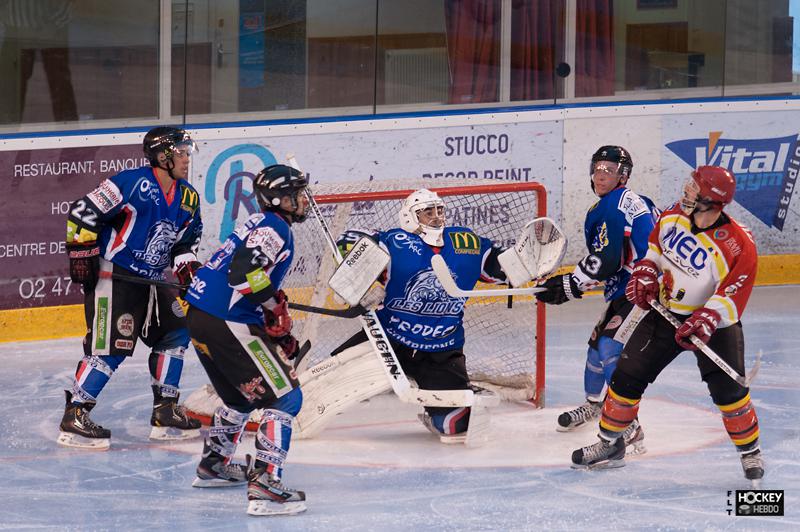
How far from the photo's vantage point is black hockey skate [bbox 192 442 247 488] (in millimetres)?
4570

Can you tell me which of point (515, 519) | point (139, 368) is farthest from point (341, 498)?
point (139, 368)

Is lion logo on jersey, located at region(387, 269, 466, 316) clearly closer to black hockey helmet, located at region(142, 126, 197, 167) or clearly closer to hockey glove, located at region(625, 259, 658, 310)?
hockey glove, located at region(625, 259, 658, 310)

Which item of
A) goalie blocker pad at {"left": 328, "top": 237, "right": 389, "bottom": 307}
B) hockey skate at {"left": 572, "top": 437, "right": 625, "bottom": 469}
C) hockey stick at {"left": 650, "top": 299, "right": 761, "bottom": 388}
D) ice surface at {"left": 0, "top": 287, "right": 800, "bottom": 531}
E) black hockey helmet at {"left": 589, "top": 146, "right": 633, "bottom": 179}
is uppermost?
black hockey helmet at {"left": 589, "top": 146, "right": 633, "bottom": 179}

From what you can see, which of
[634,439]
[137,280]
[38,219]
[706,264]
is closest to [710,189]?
[706,264]

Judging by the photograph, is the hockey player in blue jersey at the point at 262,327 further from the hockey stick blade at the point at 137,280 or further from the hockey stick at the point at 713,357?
the hockey stick at the point at 713,357

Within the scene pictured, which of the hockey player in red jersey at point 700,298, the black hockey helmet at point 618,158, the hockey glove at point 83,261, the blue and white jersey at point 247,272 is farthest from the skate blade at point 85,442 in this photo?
the black hockey helmet at point 618,158

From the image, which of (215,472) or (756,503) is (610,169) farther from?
(215,472)

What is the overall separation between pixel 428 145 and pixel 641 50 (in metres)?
1.75

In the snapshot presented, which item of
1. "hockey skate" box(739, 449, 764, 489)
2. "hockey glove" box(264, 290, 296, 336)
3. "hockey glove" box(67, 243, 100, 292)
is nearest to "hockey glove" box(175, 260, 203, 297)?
"hockey glove" box(67, 243, 100, 292)

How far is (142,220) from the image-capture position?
5.11 m

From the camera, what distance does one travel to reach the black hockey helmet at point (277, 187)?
14.0ft

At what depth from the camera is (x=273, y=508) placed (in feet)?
14.0

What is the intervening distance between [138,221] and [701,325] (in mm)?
2093

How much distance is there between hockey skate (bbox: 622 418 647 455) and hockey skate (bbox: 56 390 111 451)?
1917 millimetres
